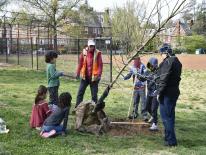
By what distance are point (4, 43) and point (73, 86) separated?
1750 cm

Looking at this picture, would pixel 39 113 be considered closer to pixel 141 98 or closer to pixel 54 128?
pixel 54 128

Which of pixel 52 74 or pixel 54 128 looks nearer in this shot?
pixel 54 128

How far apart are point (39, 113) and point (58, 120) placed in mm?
652

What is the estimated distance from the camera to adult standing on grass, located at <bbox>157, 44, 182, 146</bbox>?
801 cm

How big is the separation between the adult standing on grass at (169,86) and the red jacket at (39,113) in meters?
2.28

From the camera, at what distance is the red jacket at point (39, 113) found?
29.4ft

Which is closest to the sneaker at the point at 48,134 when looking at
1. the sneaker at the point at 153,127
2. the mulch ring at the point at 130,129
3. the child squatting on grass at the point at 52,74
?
the mulch ring at the point at 130,129

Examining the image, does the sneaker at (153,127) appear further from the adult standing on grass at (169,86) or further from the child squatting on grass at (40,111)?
the child squatting on grass at (40,111)

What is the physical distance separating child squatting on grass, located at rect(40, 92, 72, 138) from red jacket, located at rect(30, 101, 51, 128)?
447mm

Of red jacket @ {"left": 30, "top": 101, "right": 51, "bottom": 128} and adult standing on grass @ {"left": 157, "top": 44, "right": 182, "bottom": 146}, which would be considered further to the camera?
red jacket @ {"left": 30, "top": 101, "right": 51, "bottom": 128}

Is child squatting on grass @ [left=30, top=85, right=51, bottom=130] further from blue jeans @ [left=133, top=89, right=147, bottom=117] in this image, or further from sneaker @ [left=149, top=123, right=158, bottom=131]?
blue jeans @ [left=133, top=89, right=147, bottom=117]

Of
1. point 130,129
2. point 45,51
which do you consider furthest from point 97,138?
point 45,51

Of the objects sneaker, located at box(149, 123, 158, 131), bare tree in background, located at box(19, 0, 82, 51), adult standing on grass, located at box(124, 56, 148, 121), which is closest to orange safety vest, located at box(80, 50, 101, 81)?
adult standing on grass, located at box(124, 56, 148, 121)

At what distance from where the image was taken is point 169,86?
8.10m
